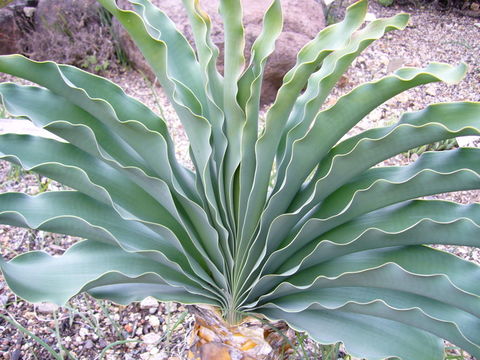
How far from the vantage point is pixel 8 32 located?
11.4 feet

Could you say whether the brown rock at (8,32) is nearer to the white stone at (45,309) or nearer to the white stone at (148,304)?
the white stone at (45,309)

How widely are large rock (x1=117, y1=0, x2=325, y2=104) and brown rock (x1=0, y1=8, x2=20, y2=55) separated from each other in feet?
2.70

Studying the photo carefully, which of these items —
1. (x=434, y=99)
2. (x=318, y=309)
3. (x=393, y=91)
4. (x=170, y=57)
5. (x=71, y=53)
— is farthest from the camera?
(x=71, y=53)

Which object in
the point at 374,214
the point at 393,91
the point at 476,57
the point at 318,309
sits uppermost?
the point at 476,57

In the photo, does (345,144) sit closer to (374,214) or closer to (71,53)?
(374,214)

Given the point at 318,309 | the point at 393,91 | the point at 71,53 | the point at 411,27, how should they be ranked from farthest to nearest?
the point at 411,27, the point at 71,53, the point at 318,309, the point at 393,91

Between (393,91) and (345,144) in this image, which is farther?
(345,144)

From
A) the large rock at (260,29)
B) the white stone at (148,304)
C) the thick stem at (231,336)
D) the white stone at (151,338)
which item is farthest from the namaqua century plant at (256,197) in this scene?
the large rock at (260,29)

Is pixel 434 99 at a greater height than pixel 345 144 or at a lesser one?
greater

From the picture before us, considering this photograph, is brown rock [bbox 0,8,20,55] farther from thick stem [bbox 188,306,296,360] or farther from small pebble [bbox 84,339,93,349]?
thick stem [bbox 188,306,296,360]

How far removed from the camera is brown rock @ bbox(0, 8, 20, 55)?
11.4 feet

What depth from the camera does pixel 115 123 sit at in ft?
3.27

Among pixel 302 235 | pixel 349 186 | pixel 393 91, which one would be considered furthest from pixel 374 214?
pixel 393 91

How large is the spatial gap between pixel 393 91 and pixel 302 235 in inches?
13.9
